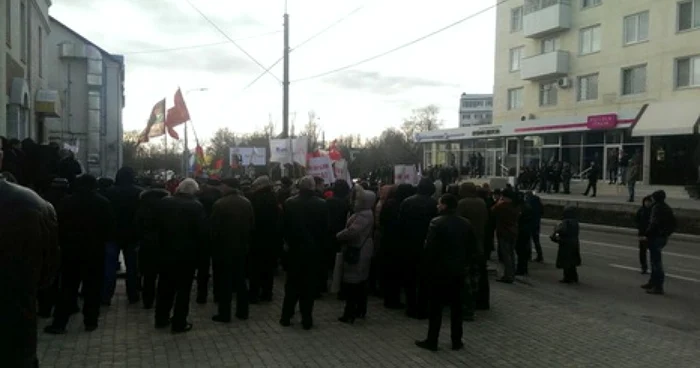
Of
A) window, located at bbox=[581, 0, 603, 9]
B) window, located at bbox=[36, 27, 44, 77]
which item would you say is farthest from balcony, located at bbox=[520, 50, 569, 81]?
window, located at bbox=[36, 27, 44, 77]

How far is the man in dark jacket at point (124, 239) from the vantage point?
8.66 metres

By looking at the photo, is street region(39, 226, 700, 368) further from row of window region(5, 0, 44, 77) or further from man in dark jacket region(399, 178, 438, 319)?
row of window region(5, 0, 44, 77)

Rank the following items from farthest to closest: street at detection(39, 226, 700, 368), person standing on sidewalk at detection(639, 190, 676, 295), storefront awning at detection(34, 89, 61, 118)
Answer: storefront awning at detection(34, 89, 61, 118) → person standing on sidewalk at detection(639, 190, 676, 295) → street at detection(39, 226, 700, 368)

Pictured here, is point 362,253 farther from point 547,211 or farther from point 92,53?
point 92,53

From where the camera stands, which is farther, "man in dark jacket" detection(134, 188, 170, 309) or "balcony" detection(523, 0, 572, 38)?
"balcony" detection(523, 0, 572, 38)

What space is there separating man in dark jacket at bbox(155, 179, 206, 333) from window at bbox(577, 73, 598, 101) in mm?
35226

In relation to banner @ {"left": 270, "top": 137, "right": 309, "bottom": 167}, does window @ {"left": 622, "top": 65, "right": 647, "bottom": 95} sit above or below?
above

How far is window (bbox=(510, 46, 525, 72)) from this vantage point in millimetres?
45219

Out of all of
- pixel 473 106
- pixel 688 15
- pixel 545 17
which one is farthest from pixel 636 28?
pixel 473 106

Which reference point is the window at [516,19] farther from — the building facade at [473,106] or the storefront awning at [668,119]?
the building facade at [473,106]

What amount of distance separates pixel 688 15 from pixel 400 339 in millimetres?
31962

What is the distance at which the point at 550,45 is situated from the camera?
42219mm

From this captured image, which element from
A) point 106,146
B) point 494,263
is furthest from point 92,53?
point 494,263

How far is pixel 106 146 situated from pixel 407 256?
1181 inches
